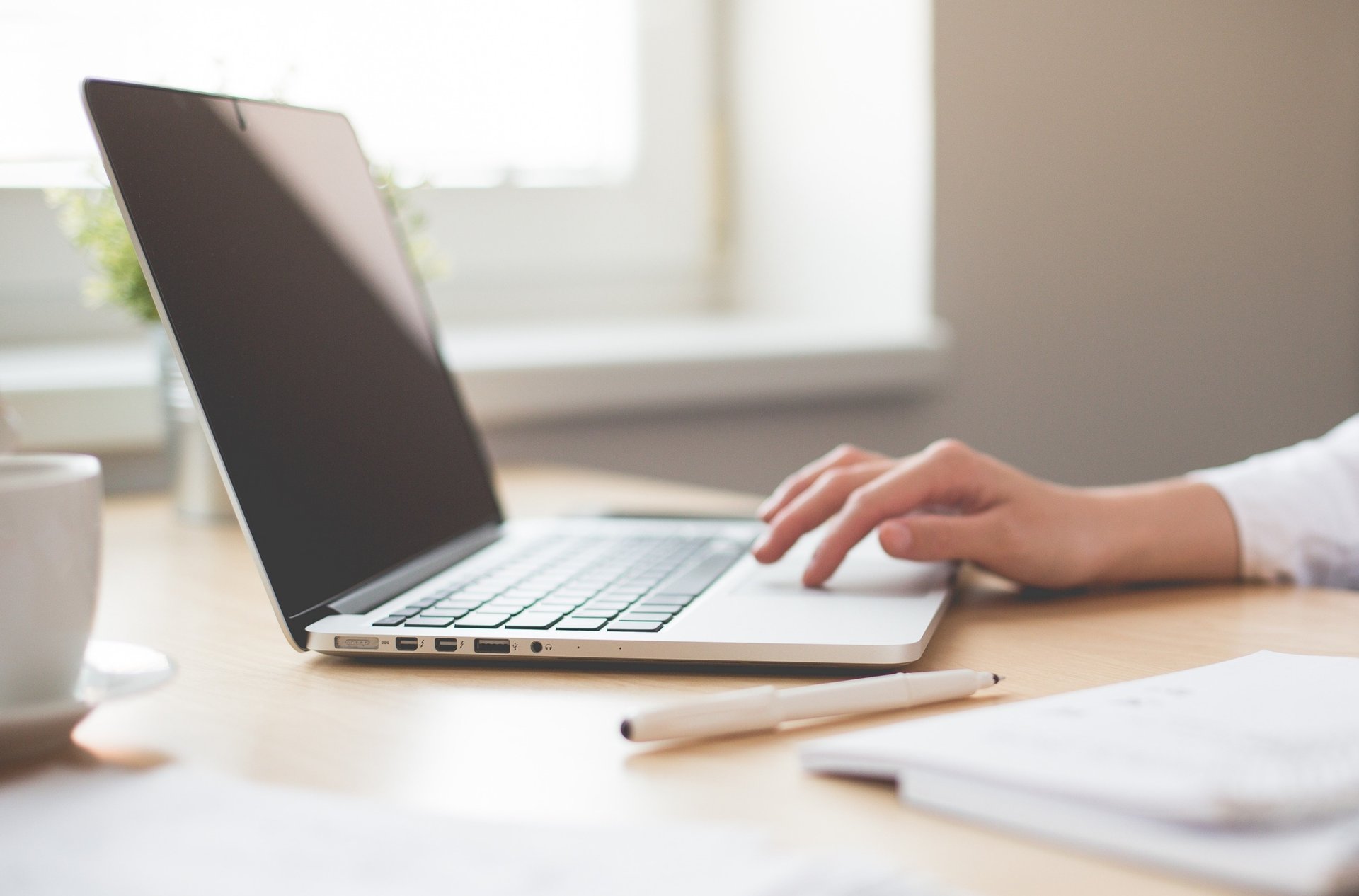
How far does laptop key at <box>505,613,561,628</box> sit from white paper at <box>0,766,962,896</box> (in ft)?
0.60

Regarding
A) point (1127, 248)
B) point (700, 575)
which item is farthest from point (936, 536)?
point (1127, 248)

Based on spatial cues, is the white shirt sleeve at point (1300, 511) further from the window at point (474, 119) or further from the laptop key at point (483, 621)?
the window at point (474, 119)

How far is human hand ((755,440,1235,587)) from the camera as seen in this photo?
683 millimetres

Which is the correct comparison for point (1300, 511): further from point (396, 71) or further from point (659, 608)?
point (396, 71)

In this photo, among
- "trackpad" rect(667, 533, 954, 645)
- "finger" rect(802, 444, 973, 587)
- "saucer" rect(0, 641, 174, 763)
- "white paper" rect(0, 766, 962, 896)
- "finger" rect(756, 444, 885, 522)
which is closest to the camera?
"white paper" rect(0, 766, 962, 896)

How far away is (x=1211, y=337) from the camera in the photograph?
1.59 meters

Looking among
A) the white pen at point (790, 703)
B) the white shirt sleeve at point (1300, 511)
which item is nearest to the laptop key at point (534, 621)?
the white pen at point (790, 703)

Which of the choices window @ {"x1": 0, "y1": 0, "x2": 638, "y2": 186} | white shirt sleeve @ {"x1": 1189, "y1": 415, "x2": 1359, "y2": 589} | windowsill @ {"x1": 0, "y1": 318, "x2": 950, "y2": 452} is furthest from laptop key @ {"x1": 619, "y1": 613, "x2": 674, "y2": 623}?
window @ {"x1": 0, "y1": 0, "x2": 638, "y2": 186}

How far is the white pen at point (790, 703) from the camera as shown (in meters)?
0.45

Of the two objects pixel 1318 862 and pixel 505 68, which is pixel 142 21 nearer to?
pixel 505 68

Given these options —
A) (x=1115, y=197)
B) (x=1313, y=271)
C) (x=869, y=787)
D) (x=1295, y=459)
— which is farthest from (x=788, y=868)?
(x=1313, y=271)

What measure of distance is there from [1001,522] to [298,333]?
396 mm

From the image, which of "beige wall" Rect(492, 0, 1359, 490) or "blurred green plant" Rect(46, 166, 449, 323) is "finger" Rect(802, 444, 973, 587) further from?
"beige wall" Rect(492, 0, 1359, 490)

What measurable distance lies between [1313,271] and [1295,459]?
957 mm
